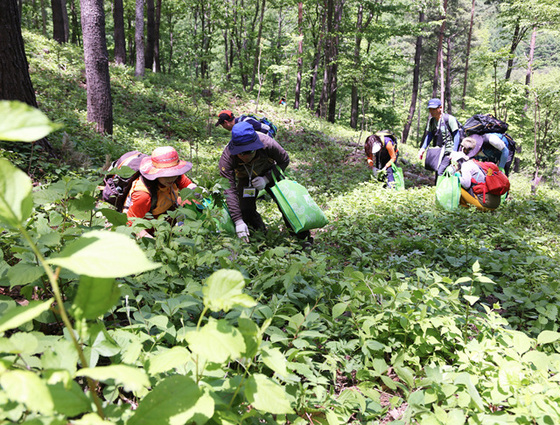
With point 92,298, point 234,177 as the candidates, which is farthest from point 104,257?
point 234,177

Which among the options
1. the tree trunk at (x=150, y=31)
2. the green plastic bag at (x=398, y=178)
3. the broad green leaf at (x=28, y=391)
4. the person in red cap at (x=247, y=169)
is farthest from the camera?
the tree trunk at (x=150, y=31)

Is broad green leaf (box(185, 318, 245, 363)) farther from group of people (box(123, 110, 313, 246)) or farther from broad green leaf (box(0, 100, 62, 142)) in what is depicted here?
group of people (box(123, 110, 313, 246))

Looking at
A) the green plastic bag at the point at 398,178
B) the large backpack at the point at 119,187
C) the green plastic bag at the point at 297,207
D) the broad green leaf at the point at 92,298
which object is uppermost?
the broad green leaf at the point at 92,298

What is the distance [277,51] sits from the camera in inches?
907

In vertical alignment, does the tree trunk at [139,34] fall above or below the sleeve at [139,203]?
above

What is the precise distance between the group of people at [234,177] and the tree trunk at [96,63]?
486 centimetres

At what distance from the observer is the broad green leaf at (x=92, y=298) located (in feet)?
2.28

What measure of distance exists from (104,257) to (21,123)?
279 mm

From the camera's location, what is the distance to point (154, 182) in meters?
3.57

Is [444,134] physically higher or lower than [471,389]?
higher

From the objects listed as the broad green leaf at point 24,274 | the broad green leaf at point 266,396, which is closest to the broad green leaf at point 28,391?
the broad green leaf at point 266,396

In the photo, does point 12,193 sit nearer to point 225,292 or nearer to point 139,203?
point 225,292

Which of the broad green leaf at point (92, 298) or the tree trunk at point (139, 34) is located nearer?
the broad green leaf at point (92, 298)

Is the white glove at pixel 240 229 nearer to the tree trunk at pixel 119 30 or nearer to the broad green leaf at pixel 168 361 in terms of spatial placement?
the broad green leaf at pixel 168 361
